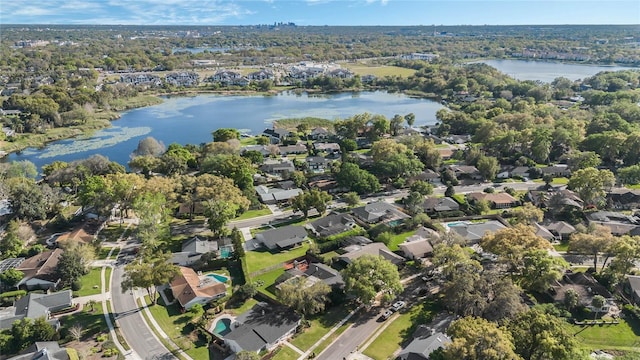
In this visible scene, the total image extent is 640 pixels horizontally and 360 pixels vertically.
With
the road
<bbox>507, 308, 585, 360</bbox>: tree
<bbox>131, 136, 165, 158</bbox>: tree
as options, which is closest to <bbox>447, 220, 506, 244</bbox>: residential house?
<bbox>507, 308, 585, 360</bbox>: tree

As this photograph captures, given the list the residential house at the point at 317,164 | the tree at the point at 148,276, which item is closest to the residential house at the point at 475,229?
the residential house at the point at 317,164

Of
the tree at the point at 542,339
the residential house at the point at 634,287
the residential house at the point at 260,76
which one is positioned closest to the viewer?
the tree at the point at 542,339

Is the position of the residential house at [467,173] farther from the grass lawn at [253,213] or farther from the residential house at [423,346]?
the residential house at [423,346]

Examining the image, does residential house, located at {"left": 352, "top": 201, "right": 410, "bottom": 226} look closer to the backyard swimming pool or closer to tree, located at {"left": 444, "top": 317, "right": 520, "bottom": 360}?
the backyard swimming pool

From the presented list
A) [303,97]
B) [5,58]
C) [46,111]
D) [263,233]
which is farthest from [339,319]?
[5,58]

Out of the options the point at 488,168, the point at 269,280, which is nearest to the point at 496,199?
the point at 488,168

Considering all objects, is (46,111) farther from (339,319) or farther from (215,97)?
(339,319)

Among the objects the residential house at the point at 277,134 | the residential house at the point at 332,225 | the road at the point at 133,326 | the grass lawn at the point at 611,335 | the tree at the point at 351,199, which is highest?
the residential house at the point at 277,134
